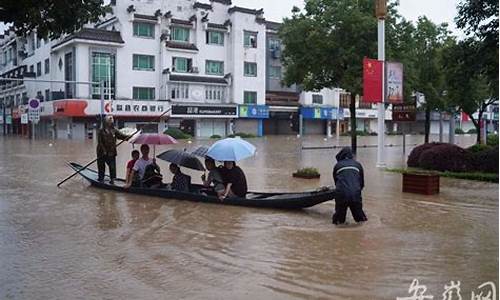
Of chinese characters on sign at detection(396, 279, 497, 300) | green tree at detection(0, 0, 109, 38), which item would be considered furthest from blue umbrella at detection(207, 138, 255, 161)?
chinese characters on sign at detection(396, 279, 497, 300)

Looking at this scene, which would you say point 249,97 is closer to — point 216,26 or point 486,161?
point 216,26

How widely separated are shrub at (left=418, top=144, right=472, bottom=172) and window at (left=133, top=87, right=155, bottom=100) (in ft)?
124

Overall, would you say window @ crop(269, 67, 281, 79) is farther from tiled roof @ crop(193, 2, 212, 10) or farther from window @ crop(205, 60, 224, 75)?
tiled roof @ crop(193, 2, 212, 10)

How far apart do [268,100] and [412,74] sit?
36.0 m

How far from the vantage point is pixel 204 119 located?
56562 millimetres

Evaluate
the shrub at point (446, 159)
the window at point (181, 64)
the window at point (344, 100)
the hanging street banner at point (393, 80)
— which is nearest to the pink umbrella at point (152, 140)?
the hanging street banner at point (393, 80)

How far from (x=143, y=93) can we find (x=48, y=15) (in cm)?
4581

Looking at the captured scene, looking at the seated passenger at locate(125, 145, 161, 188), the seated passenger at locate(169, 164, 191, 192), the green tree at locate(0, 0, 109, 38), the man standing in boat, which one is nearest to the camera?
the green tree at locate(0, 0, 109, 38)

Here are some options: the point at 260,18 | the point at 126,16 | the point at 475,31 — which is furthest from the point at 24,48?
the point at 475,31

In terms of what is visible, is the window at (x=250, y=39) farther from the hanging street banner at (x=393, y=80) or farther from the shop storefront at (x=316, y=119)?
the hanging street banner at (x=393, y=80)

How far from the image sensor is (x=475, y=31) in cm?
1658

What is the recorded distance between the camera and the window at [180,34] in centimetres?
5528

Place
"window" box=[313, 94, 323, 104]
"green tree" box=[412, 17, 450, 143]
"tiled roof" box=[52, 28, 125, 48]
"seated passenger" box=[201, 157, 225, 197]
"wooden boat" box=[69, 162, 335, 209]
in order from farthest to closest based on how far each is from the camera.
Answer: "window" box=[313, 94, 323, 104]
"tiled roof" box=[52, 28, 125, 48]
"green tree" box=[412, 17, 450, 143]
"seated passenger" box=[201, 157, 225, 197]
"wooden boat" box=[69, 162, 335, 209]

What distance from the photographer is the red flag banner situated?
61.9 feet
